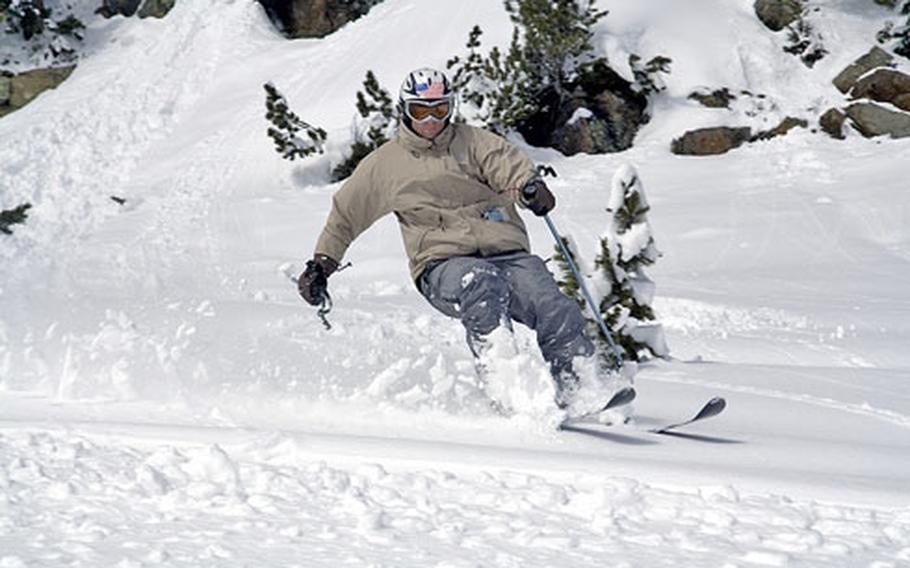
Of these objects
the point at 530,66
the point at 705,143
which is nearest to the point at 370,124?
the point at 530,66

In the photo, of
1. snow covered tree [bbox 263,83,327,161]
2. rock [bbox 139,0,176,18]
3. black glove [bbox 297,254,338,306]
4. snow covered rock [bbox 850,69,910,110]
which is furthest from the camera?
rock [bbox 139,0,176,18]

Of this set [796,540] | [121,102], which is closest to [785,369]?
[796,540]

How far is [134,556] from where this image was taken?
7.42ft

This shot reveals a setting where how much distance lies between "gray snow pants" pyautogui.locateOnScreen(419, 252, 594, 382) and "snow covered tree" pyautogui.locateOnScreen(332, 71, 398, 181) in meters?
11.7

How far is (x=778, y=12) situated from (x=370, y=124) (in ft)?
33.3

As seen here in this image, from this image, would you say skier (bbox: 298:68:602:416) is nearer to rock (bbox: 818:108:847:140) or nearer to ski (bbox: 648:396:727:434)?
ski (bbox: 648:396:727:434)

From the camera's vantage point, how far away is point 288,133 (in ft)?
55.5

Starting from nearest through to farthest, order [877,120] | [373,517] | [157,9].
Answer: [373,517]
[877,120]
[157,9]

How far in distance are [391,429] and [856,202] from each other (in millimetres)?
11571

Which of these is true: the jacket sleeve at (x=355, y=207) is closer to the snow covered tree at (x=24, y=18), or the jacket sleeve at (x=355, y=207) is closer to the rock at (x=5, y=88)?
the rock at (x=5, y=88)

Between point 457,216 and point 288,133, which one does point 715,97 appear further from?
point 457,216

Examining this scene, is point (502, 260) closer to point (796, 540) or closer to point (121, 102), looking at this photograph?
point (796, 540)

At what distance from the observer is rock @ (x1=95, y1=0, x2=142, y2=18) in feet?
86.4

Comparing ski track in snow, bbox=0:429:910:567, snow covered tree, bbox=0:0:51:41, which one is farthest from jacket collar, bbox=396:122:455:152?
snow covered tree, bbox=0:0:51:41
